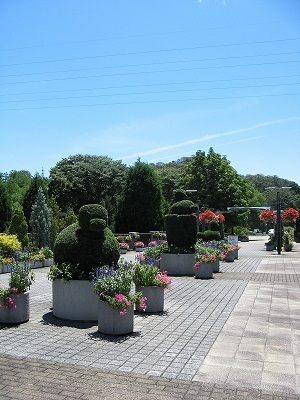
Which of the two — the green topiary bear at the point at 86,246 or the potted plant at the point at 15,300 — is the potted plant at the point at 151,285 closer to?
the green topiary bear at the point at 86,246

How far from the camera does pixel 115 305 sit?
729 cm

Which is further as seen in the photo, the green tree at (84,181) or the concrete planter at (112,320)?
the green tree at (84,181)

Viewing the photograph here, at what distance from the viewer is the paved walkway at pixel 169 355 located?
5.21m

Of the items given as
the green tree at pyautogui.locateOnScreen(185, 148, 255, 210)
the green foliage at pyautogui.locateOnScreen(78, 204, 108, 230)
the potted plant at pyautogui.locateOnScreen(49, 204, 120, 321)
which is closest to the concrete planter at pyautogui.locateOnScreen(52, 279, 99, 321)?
the potted plant at pyautogui.locateOnScreen(49, 204, 120, 321)

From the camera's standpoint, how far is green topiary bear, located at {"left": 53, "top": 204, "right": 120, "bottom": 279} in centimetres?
866

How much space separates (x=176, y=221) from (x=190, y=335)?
982cm

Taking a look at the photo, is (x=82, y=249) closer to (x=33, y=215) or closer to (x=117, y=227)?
(x=33, y=215)

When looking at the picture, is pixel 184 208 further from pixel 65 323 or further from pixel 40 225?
pixel 40 225

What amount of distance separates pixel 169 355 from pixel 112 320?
4.48 feet

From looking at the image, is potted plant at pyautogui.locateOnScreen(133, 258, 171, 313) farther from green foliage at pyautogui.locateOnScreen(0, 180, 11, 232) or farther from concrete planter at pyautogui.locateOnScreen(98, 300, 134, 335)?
green foliage at pyautogui.locateOnScreen(0, 180, 11, 232)

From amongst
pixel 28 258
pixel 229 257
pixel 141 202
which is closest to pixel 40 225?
pixel 28 258

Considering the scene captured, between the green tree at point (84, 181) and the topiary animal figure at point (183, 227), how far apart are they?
26207mm

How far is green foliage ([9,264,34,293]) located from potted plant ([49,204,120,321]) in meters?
0.53

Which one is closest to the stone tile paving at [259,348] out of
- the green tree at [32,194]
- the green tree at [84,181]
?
the green tree at [32,194]
